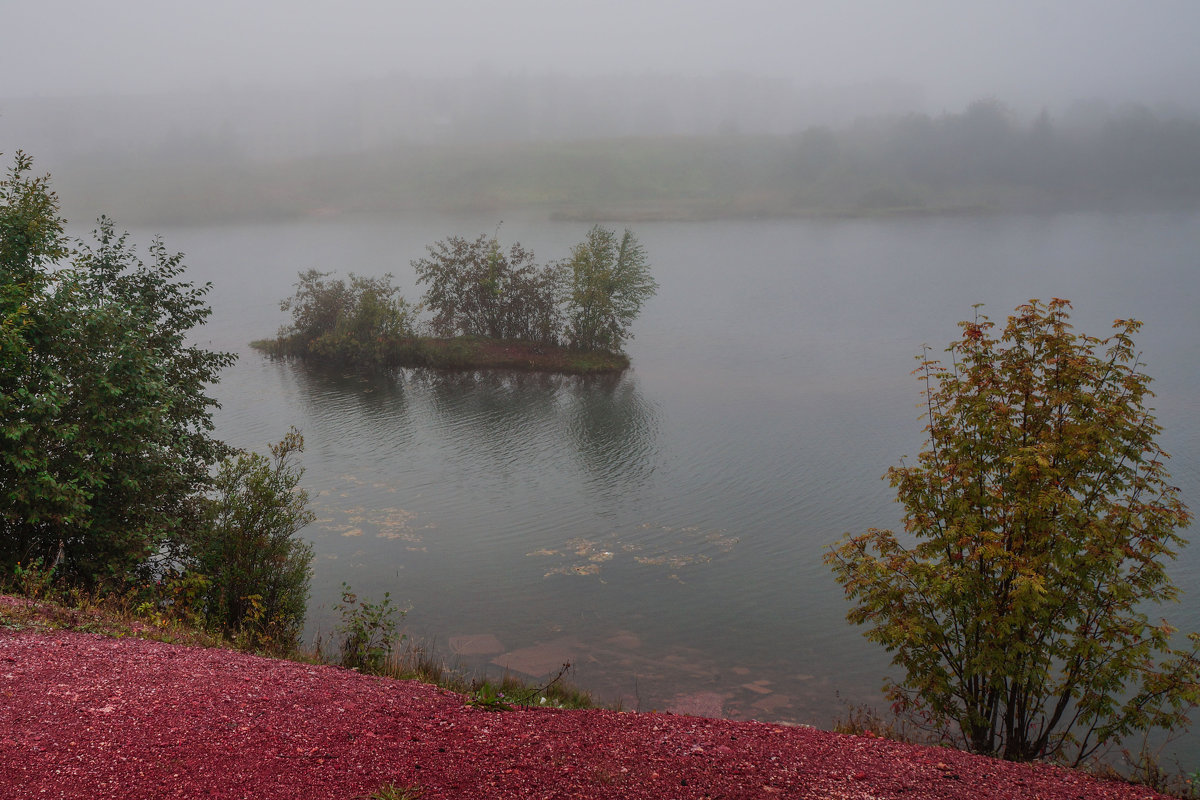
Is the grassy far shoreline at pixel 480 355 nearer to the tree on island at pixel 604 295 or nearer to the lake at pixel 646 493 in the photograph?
the tree on island at pixel 604 295

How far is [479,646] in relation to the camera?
81.5ft

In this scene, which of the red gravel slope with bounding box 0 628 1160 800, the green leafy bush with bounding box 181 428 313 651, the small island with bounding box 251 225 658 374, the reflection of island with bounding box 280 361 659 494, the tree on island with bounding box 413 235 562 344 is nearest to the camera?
the red gravel slope with bounding box 0 628 1160 800

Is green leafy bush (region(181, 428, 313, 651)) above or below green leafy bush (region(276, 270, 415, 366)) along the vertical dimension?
below

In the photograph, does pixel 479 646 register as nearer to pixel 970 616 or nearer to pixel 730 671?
pixel 730 671

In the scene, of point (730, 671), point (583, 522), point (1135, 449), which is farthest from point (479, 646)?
point (1135, 449)

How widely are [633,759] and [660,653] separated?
15.8 m

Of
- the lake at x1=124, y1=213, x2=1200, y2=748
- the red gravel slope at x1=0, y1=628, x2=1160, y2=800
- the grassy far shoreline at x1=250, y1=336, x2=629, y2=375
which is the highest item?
the grassy far shoreline at x1=250, y1=336, x2=629, y2=375

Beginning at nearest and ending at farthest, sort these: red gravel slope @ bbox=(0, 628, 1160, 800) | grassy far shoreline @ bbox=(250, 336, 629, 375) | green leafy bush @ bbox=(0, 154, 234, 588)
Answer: red gravel slope @ bbox=(0, 628, 1160, 800) < green leafy bush @ bbox=(0, 154, 234, 588) < grassy far shoreline @ bbox=(250, 336, 629, 375)

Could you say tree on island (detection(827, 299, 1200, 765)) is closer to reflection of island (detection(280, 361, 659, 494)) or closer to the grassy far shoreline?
reflection of island (detection(280, 361, 659, 494))

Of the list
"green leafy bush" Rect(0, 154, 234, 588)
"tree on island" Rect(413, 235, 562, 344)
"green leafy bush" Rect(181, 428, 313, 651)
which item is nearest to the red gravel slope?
"green leafy bush" Rect(0, 154, 234, 588)

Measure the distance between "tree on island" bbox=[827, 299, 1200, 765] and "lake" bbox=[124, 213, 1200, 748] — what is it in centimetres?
498

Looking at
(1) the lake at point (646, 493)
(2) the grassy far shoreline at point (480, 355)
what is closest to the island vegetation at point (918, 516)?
(1) the lake at point (646, 493)

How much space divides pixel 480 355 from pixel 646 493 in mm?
34968

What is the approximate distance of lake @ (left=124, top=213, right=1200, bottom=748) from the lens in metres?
24.7
